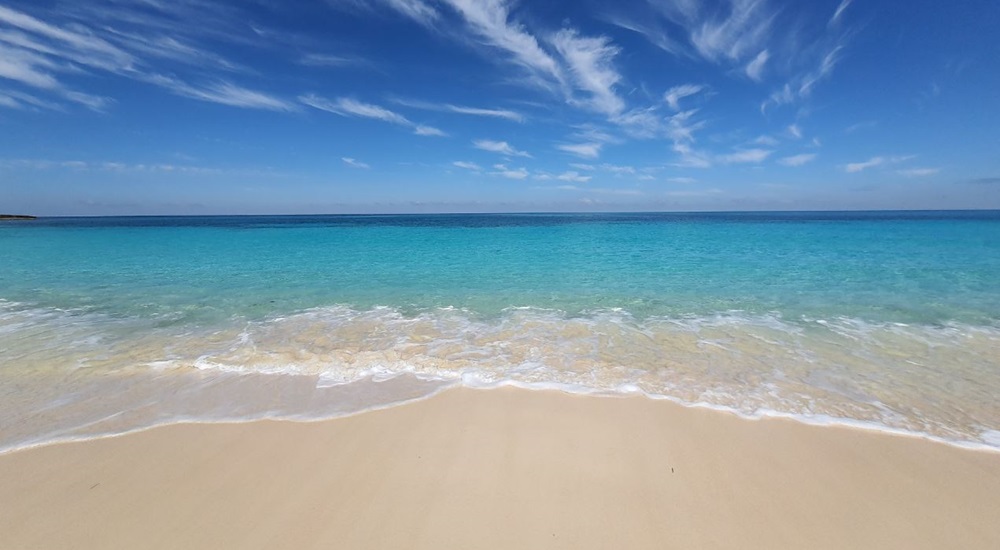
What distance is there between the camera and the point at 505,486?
288cm

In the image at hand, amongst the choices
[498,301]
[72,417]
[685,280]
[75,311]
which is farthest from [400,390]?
[685,280]

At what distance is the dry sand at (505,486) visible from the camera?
8.11 ft

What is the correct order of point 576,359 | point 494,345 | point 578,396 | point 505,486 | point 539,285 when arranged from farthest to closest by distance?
1. point 539,285
2. point 494,345
3. point 576,359
4. point 578,396
5. point 505,486

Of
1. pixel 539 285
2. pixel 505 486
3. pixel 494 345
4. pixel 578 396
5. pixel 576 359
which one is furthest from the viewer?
pixel 539 285

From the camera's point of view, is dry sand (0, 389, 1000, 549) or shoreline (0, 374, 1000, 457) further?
shoreline (0, 374, 1000, 457)

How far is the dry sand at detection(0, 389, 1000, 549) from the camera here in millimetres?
2473

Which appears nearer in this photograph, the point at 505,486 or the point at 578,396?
the point at 505,486

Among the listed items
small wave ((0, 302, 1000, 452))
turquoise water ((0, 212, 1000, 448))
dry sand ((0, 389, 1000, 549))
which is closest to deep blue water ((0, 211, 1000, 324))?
turquoise water ((0, 212, 1000, 448))

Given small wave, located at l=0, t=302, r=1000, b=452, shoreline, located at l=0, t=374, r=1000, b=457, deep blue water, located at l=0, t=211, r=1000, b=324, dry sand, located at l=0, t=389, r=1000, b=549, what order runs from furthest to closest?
deep blue water, located at l=0, t=211, r=1000, b=324 → small wave, located at l=0, t=302, r=1000, b=452 → shoreline, located at l=0, t=374, r=1000, b=457 → dry sand, located at l=0, t=389, r=1000, b=549

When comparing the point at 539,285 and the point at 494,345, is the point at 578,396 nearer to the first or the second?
the point at 494,345

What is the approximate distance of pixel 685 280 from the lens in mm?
11094

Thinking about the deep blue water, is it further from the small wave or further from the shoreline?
the shoreline

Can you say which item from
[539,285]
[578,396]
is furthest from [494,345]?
[539,285]

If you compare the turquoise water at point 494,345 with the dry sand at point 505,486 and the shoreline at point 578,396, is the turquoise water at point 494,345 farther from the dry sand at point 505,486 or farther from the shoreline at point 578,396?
the dry sand at point 505,486
